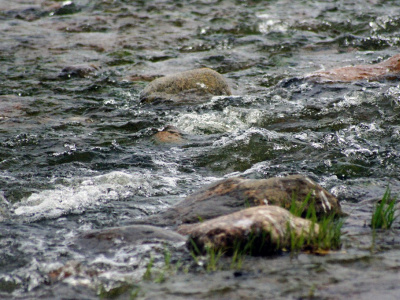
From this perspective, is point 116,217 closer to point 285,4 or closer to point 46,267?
point 46,267

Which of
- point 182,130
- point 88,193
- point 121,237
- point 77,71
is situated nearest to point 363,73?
point 182,130

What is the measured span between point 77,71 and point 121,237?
677 centimetres

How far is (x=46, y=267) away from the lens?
12.3 ft

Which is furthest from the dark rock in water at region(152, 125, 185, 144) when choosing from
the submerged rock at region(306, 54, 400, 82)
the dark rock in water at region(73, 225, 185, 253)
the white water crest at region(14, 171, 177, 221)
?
the submerged rock at region(306, 54, 400, 82)

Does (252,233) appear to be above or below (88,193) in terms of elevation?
above

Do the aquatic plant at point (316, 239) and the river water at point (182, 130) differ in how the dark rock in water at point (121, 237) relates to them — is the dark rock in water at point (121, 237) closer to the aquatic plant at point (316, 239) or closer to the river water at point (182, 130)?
the river water at point (182, 130)

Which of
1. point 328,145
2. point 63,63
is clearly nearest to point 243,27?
point 63,63

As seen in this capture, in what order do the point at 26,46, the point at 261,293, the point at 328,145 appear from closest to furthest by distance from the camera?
the point at 261,293, the point at 328,145, the point at 26,46

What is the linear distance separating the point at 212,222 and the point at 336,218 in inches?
46.8

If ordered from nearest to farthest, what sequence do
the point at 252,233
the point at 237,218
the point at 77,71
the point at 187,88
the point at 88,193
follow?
→ the point at 252,233 < the point at 237,218 < the point at 88,193 < the point at 187,88 < the point at 77,71

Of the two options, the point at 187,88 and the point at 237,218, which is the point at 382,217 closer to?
the point at 237,218

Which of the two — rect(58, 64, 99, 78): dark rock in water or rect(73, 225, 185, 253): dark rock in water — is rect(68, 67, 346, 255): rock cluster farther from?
rect(58, 64, 99, 78): dark rock in water

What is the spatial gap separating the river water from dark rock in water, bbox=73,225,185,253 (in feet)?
0.38

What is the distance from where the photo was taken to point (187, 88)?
353 inches
